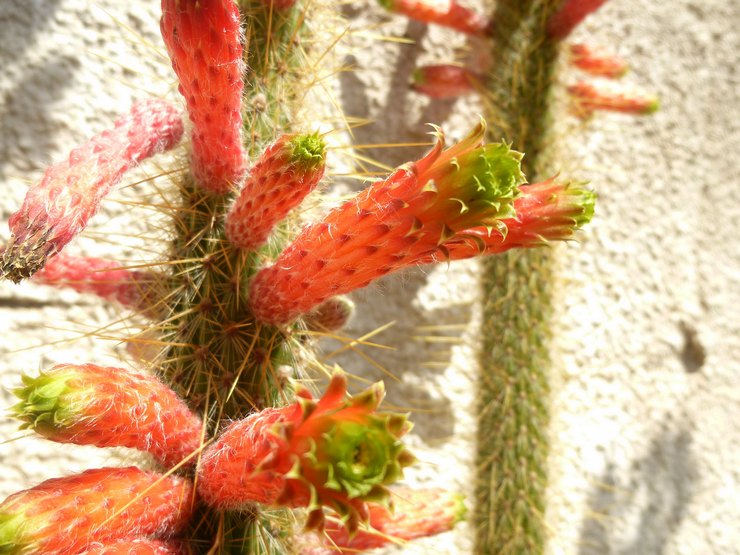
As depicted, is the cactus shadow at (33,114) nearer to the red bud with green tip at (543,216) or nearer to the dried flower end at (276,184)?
the dried flower end at (276,184)

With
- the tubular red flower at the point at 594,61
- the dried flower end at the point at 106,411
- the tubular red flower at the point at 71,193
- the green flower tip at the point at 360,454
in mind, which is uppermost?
the tubular red flower at the point at 594,61

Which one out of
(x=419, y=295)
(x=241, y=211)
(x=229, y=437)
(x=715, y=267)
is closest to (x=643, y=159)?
(x=715, y=267)

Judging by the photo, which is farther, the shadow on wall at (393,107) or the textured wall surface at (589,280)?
the shadow on wall at (393,107)

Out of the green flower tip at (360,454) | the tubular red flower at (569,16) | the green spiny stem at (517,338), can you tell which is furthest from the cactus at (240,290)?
the tubular red flower at (569,16)

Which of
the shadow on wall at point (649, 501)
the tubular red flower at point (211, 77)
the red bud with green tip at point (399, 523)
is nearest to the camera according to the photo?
the tubular red flower at point (211, 77)

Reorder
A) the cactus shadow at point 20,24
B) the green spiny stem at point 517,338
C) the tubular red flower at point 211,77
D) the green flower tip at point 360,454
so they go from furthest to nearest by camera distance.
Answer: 1. the green spiny stem at point 517,338
2. the cactus shadow at point 20,24
3. the tubular red flower at point 211,77
4. the green flower tip at point 360,454

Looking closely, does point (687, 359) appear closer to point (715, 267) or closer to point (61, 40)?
point (715, 267)

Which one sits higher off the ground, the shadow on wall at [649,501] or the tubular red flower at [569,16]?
the tubular red flower at [569,16]
